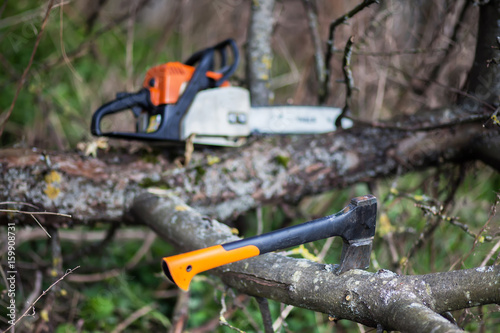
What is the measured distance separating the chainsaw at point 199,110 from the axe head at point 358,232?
39.8 inches

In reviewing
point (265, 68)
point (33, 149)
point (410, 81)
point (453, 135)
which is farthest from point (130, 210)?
point (410, 81)

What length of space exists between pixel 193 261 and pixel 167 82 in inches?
42.8

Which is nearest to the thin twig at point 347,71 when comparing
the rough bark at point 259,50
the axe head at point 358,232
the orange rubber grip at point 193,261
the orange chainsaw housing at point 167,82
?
the rough bark at point 259,50

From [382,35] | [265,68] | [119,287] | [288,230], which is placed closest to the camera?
[288,230]

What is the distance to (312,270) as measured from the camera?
1195 mm

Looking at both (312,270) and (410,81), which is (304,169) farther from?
(410,81)

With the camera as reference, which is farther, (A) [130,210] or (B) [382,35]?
(B) [382,35]

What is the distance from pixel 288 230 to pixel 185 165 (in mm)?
969

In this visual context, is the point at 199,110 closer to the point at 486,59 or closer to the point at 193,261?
the point at 193,261

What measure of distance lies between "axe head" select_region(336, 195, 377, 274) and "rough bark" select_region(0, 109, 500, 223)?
0.87 meters

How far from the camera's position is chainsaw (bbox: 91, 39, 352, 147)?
6.21ft

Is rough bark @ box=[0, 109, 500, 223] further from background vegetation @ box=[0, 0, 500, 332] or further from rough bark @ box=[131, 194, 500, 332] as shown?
rough bark @ box=[131, 194, 500, 332]

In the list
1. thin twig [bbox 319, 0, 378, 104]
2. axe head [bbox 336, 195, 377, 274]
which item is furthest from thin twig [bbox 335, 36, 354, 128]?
axe head [bbox 336, 195, 377, 274]

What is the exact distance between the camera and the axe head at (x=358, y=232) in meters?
1.17
